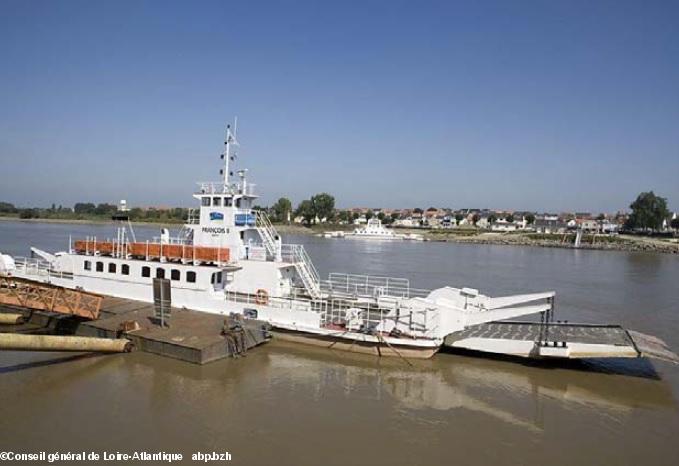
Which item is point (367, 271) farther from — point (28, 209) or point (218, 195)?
point (28, 209)

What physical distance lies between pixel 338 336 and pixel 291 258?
446 centimetres

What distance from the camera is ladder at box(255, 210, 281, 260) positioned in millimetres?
19234

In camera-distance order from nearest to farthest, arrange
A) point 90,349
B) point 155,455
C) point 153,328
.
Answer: point 155,455 → point 90,349 → point 153,328

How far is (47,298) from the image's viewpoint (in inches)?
648

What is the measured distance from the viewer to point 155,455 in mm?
9656

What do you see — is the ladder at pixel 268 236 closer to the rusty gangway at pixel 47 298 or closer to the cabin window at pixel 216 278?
the cabin window at pixel 216 278

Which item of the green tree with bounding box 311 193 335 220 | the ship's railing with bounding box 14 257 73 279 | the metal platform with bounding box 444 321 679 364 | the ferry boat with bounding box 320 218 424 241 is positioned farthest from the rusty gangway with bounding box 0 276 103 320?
the green tree with bounding box 311 193 335 220

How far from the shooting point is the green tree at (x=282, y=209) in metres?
139

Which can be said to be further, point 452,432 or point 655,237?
point 655,237

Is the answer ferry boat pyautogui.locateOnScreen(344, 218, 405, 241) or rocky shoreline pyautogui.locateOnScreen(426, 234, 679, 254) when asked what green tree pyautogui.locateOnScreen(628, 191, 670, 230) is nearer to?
rocky shoreline pyautogui.locateOnScreen(426, 234, 679, 254)

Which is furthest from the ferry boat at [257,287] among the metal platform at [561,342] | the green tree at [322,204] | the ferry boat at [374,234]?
the green tree at [322,204]

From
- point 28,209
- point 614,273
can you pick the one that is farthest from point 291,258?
point 28,209

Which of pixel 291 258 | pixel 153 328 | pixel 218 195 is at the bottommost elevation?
pixel 153 328

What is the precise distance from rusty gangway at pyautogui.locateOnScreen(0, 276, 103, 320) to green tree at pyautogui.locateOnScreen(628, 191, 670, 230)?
134m
